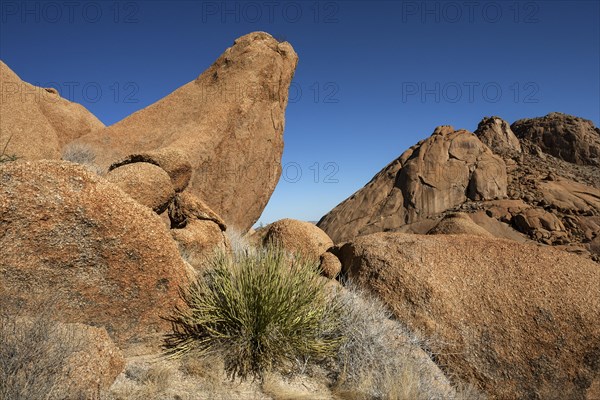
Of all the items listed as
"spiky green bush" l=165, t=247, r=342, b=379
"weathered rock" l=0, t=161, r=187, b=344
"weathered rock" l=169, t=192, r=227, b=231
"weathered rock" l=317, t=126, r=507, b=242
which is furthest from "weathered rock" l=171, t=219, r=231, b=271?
"weathered rock" l=317, t=126, r=507, b=242

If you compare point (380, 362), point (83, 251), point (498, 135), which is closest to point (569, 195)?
point (498, 135)

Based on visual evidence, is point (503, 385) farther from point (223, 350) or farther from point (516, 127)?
point (516, 127)

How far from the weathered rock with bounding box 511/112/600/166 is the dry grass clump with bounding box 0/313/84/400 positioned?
37.1 metres

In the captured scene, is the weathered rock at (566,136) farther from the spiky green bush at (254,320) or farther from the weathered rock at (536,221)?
the spiky green bush at (254,320)

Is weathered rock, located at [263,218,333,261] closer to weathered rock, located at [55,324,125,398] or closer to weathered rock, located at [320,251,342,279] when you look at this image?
weathered rock, located at [320,251,342,279]

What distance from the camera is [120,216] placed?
4.10 m

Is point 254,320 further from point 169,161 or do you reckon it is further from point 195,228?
point 169,161

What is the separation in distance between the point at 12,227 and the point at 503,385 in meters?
6.11

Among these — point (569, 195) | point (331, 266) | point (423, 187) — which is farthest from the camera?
point (423, 187)

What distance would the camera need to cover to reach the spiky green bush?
167 inches

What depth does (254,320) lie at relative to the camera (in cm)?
437

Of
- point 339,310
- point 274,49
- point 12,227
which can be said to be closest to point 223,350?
point 339,310

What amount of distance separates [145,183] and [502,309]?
6467 mm

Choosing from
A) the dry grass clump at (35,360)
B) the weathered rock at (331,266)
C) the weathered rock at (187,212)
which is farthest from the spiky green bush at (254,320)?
the weathered rock at (187,212)
